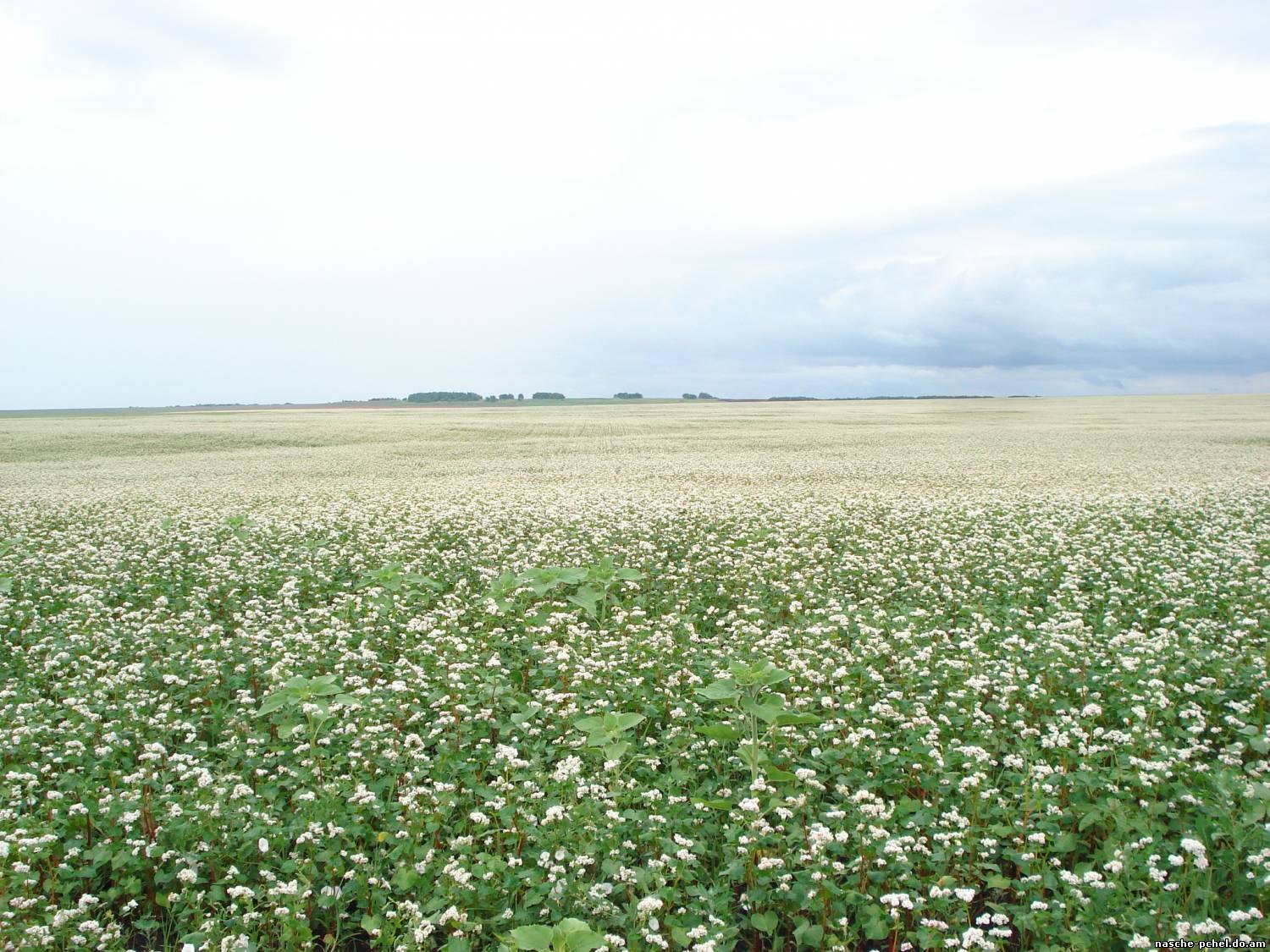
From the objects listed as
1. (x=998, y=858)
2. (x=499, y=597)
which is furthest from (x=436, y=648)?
(x=998, y=858)

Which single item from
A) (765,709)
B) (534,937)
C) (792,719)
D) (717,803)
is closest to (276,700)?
(534,937)

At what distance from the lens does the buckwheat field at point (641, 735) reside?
439cm

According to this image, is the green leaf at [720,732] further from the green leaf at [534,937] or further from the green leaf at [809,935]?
the green leaf at [534,937]

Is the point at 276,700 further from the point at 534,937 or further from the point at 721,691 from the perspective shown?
the point at 721,691

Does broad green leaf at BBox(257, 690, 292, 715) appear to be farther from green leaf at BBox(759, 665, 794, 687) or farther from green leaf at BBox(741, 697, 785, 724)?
green leaf at BBox(759, 665, 794, 687)

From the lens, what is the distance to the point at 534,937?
3793 mm

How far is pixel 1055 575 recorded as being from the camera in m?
11.4

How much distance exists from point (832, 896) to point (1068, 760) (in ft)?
8.76

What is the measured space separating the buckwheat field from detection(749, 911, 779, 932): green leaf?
15 mm

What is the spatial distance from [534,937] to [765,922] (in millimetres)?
1338

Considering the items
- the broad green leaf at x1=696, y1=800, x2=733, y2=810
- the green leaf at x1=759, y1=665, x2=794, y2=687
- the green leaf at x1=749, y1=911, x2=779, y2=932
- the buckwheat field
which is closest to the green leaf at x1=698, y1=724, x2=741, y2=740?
the buckwheat field

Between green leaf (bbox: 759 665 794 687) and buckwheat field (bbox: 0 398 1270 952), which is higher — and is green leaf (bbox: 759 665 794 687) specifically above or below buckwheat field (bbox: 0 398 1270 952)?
above

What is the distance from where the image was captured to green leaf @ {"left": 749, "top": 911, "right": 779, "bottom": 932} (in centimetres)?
416

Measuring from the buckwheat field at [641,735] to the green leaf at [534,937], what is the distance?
19 millimetres
